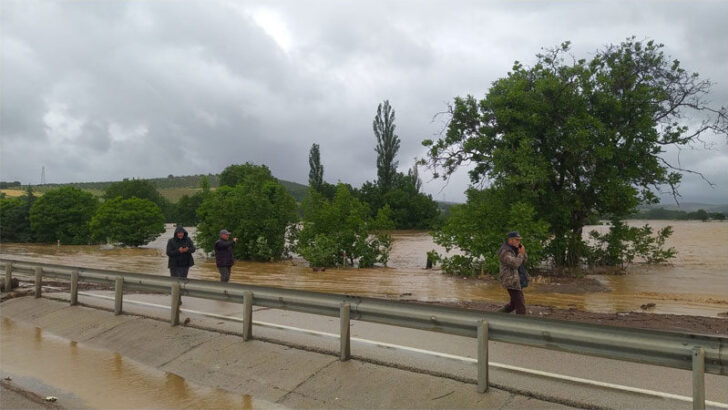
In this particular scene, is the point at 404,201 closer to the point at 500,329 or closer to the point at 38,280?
the point at 38,280

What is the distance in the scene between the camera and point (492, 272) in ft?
79.8

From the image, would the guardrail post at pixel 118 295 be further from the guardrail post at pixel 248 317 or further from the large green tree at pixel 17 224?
the large green tree at pixel 17 224

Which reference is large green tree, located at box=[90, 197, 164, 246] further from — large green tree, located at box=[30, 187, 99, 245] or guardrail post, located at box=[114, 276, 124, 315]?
guardrail post, located at box=[114, 276, 124, 315]

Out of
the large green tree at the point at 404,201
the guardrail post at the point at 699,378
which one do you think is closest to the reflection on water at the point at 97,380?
the guardrail post at the point at 699,378

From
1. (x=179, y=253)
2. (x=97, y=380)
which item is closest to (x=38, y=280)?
(x=179, y=253)

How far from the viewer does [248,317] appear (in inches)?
316

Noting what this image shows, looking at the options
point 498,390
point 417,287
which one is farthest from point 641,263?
point 498,390

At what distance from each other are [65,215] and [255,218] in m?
33.1

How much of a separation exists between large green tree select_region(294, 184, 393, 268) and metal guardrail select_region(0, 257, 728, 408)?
72.1 ft

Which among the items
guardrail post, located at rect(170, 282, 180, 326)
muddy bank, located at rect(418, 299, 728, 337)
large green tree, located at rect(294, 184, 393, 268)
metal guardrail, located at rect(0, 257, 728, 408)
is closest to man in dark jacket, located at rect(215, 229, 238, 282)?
metal guardrail, located at rect(0, 257, 728, 408)

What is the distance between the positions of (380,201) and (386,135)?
1101cm

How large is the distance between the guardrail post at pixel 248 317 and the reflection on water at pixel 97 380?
3.78ft

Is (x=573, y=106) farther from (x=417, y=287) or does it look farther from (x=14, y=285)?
(x=14, y=285)

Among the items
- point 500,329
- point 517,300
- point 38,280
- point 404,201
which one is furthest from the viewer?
point 404,201
